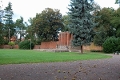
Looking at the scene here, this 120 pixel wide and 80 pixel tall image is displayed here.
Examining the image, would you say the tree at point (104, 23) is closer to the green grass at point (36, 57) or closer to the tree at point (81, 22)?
the tree at point (81, 22)

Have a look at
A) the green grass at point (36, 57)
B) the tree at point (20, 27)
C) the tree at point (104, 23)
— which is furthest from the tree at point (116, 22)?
the tree at point (20, 27)

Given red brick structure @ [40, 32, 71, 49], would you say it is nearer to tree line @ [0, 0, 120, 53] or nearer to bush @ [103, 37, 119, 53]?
tree line @ [0, 0, 120, 53]

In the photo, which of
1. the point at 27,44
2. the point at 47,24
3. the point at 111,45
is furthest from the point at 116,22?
the point at 27,44

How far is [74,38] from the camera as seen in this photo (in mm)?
31797

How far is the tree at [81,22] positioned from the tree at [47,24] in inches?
793

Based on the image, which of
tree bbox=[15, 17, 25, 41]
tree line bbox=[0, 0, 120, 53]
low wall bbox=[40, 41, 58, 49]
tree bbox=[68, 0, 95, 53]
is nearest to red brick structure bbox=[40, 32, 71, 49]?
low wall bbox=[40, 41, 58, 49]

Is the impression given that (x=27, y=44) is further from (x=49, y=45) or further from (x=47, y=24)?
(x=47, y=24)

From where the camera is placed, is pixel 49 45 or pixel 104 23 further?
pixel 49 45

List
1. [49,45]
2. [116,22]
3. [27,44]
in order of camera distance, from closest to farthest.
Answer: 1. [116,22]
2. [49,45]
3. [27,44]

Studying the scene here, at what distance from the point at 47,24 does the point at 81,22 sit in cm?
2188

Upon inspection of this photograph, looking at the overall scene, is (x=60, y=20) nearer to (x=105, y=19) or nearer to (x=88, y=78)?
(x=105, y=19)

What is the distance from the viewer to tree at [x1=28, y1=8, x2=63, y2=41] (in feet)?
169

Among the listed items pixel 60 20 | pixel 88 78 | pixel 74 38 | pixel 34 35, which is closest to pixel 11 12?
pixel 34 35

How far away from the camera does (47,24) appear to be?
51.8 meters
